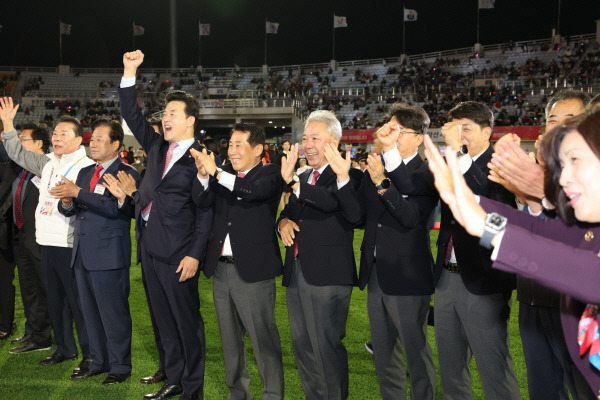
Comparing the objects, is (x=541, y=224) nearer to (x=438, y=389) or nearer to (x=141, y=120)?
(x=438, y=389)

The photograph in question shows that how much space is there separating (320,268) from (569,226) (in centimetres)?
182

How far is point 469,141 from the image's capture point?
10.8 feet

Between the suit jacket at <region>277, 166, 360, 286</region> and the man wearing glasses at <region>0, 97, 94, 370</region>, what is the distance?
6.78 feet

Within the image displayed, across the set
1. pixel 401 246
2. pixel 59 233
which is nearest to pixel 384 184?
pixel 401 246

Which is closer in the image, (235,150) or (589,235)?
(589,235)

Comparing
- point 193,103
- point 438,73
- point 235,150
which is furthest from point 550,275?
point 438,73

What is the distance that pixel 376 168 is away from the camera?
3.16 metres

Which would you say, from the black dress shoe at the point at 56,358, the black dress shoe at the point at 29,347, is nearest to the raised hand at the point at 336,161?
the black dress shoe at the point at 56,358

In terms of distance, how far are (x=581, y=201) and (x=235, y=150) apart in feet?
8.43

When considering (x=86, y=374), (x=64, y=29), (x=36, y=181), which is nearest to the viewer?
(x=86, y=374)

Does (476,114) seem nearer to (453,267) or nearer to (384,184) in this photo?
(384,184)

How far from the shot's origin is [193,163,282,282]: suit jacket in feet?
11.8

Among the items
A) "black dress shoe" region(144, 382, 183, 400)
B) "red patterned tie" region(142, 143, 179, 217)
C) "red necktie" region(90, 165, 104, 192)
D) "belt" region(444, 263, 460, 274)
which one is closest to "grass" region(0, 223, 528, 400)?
"black dress shoe" region(144, 382, 183, 400)

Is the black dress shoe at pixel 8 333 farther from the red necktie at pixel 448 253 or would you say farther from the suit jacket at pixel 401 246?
the red necktie at pixel 448 253
